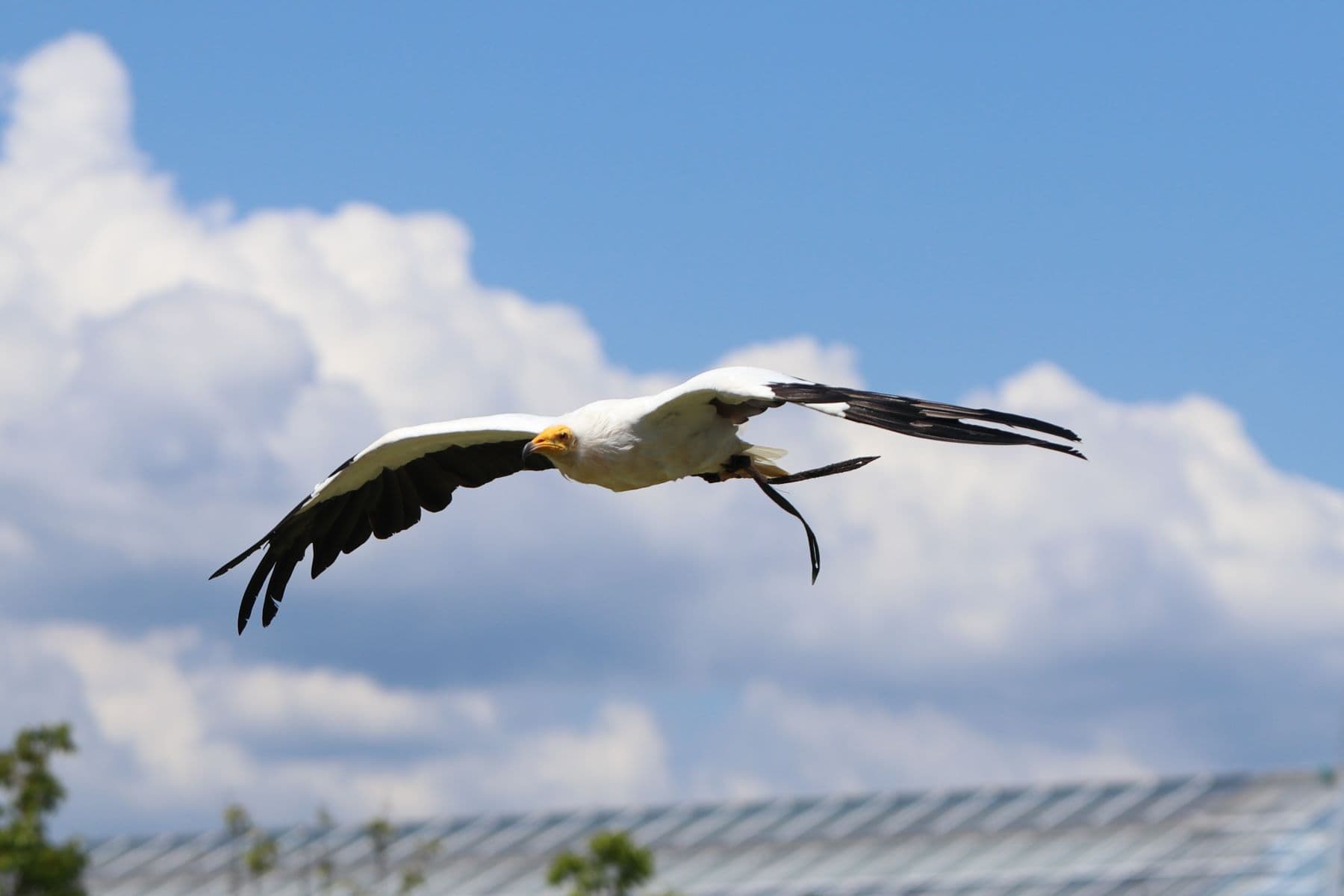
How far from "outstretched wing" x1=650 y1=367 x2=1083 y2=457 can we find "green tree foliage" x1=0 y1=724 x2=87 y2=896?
18.8 m

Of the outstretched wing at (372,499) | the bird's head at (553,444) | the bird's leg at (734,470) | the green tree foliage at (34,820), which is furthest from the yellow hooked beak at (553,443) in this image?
the green tree foliage at (34,820)

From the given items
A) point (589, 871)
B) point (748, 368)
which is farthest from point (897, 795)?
point (748, 368)

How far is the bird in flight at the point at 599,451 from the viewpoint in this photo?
10.4 meters

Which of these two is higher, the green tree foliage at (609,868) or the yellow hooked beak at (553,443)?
the green tree foliage at (609,868)

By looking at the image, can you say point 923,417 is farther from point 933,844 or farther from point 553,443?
point 933,844

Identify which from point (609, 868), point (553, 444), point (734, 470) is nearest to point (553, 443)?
point (553, 444)

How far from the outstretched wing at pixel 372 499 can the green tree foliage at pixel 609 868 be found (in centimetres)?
1547

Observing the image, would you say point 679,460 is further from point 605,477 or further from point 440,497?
point 440,497

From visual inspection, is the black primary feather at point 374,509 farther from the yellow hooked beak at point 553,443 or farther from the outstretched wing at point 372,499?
the yellow hooked beak at point 553,443

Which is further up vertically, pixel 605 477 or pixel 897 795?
pixel 897 795

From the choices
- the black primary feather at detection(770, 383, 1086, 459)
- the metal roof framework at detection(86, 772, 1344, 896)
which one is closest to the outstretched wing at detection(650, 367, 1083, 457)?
the black primary feather at detection(770, 383, 1086, 459)

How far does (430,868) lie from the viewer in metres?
42.3

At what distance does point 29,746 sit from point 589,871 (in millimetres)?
7978

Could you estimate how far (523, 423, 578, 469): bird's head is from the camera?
11625 millimetres
